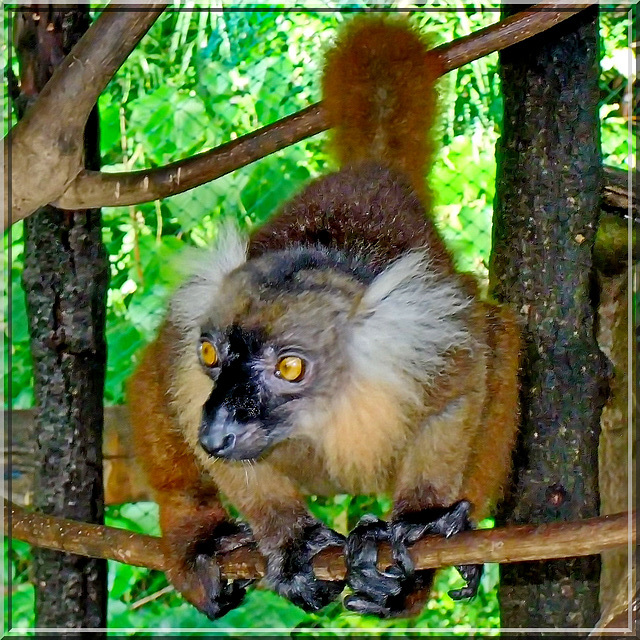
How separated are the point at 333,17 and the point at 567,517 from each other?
2.74 m

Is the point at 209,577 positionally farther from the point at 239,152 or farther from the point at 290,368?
the point at 239,152

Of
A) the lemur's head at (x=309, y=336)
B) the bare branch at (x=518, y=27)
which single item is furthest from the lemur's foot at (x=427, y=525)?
the bare branch at (x=518, y=27)

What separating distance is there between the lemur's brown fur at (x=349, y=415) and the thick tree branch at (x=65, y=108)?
0.55 m

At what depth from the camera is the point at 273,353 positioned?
1986 millimetres

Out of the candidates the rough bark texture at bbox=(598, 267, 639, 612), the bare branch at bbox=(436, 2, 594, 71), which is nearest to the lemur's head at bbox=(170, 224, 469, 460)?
the bare branch at bbox=(436, 2, 594, 71)

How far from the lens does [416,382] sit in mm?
2086

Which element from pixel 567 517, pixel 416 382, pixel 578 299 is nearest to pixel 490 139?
pixel 578 299

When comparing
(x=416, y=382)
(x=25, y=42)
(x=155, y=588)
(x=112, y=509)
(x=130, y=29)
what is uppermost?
(x=25, y=42)

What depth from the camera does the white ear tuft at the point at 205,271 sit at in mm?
2268

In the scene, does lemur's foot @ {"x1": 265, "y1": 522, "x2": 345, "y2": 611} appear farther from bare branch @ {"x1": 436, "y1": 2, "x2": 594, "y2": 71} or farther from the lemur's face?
bare branch @ {"x1": 436, "y1": 2, "x2": 594, "y2": 71}

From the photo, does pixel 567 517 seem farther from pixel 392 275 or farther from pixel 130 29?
pixel 130 29

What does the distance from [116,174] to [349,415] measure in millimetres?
893

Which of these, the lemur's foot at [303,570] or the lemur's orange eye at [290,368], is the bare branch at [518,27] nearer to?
the lemur's orange eye at [290,368]

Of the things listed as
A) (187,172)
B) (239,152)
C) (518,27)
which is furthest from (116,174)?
(518,27)
